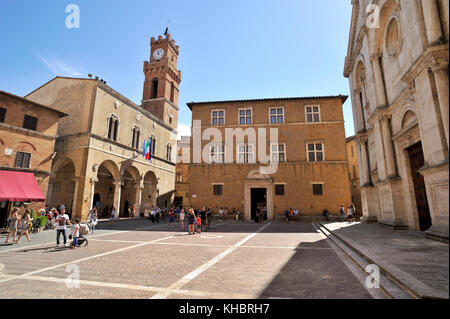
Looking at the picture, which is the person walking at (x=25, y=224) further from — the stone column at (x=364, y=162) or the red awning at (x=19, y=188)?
the stone column at (x=364, y=162)

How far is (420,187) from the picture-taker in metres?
10.5

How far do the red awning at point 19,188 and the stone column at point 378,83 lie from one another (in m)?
24.0

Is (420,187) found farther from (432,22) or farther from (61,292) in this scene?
(61,292)

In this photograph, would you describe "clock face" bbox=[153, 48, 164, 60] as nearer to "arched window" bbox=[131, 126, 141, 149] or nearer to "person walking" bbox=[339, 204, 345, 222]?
"arched window" bbox=[131, 126, 141, 149]

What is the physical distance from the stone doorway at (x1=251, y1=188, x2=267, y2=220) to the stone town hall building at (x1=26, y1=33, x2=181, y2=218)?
14.7 metres

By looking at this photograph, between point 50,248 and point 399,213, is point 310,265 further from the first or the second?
point 50,248

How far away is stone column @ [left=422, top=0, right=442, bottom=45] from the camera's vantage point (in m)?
7.57

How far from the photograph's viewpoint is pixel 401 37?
10.9 metres

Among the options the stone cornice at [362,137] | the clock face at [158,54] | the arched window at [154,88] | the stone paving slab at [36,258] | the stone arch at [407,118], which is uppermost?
the clock face at [158,54]

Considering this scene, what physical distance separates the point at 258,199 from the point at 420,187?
17742 millimetres

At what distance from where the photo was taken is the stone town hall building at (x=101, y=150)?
22.7 m

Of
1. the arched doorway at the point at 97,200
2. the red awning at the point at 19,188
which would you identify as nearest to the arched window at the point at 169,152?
the arched doorway at the point at 97,200

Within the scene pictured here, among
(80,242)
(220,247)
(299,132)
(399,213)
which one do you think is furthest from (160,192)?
(399,213)

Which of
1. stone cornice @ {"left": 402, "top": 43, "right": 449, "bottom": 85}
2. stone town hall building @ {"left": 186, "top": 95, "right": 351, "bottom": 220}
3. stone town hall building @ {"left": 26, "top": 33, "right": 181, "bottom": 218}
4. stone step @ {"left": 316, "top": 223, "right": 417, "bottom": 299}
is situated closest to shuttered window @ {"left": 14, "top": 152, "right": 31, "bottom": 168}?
stone town hall building @ {"left": 26, "top": 33, "right": 181, "bottom": 218}
